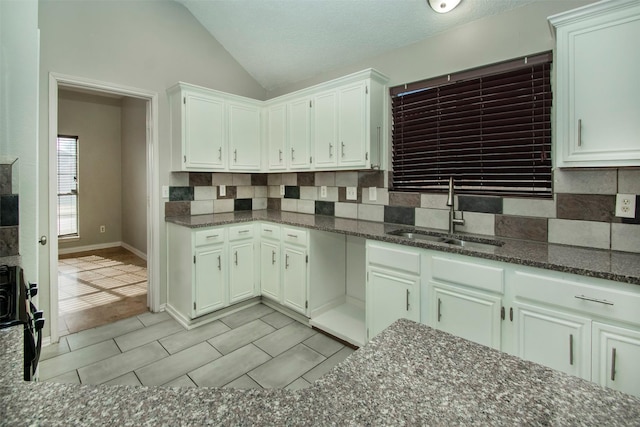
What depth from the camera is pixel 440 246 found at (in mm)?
1966

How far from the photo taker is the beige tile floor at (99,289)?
3070mm

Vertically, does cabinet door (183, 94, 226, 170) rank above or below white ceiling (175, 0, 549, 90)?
below

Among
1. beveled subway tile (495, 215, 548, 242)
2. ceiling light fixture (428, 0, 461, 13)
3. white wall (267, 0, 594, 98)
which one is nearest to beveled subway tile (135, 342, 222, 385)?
beveled subway tile (495, 215, 548, 242)

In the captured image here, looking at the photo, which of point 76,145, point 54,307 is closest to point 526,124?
point 54,307

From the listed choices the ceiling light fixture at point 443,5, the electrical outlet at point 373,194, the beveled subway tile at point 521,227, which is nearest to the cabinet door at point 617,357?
the beveled subway tile at point 521,227

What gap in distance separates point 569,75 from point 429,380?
1.88m

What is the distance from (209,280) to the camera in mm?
2926

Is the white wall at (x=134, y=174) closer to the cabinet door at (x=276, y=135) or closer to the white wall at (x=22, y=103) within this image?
the cabinet door at (x=276, y=135)

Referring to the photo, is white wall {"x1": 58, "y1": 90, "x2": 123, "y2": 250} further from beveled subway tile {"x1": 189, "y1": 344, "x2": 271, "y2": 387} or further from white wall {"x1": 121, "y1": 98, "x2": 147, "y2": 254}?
beveled subway tile {"x1": 189, "y1": 344, "x2": 271, "y2": 387}

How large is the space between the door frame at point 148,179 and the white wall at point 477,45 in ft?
6.99

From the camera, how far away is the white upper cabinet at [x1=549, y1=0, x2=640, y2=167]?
157cm

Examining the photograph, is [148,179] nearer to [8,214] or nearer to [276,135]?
[276,135]

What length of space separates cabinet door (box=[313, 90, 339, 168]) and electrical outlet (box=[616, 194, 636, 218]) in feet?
6.33

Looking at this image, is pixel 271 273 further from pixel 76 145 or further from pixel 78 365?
pixel 76 145
